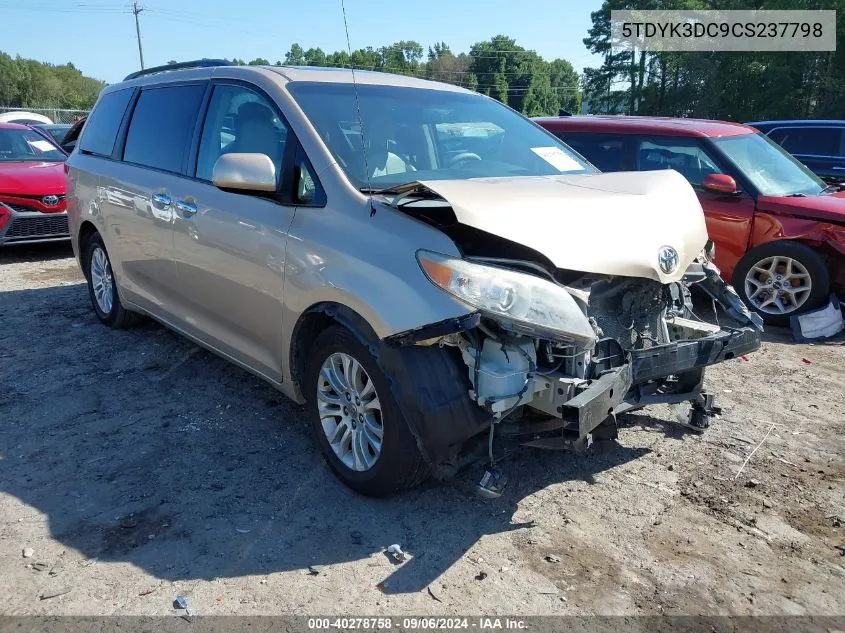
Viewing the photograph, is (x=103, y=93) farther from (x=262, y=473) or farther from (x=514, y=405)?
(x=514, y=405)

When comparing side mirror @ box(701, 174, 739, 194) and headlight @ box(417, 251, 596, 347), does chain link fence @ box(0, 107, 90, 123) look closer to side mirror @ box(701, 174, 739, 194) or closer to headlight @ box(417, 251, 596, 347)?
side mirror @ box(701, 174, 739, 194)

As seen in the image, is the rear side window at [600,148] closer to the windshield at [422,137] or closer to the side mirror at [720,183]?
the side mirror at [720,183]

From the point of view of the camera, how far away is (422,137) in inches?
155

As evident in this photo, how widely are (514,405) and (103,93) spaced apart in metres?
4.93

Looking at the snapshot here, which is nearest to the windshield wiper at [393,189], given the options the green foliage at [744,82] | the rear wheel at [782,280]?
the rear wheel at [782,280]

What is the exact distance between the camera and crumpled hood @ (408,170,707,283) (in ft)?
9.55

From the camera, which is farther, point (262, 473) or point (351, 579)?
point (262, 473)

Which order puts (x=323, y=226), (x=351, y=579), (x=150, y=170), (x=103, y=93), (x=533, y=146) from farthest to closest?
(x=103, y=93) → (x=150, y=170) → (x=533, y=146) → (x=323, y=226) → (x=351, y=579)

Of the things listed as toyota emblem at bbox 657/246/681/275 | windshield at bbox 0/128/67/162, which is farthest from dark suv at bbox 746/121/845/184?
windshield at bbox 0/128/67/162

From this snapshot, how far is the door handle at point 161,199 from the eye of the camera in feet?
14.5

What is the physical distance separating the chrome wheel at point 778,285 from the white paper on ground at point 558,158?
302cm

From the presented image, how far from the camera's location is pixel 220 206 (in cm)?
393

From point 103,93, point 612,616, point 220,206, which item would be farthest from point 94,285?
point 612,616

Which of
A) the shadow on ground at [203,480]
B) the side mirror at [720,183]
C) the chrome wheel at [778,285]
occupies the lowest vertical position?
the shadow on ground at [203,480]
